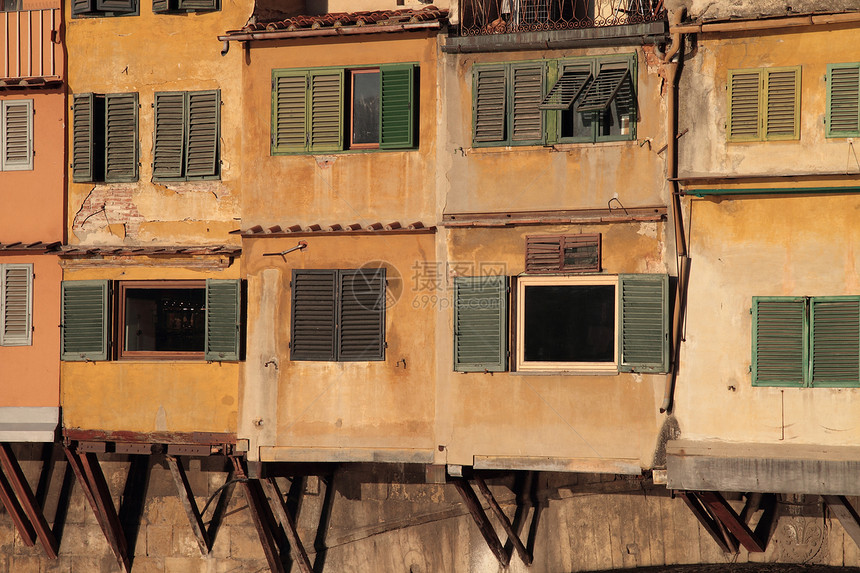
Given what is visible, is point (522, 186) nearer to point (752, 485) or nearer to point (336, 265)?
point (336, 265)

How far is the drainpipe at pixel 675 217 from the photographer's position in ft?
45.9

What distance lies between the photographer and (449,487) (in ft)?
57.2

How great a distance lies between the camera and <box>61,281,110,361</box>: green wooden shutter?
1612cm

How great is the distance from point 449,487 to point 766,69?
810cm

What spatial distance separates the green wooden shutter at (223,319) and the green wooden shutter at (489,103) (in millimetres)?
4126

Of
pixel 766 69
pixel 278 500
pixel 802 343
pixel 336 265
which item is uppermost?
pixel 766 69

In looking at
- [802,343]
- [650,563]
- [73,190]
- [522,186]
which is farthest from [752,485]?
[73,190]

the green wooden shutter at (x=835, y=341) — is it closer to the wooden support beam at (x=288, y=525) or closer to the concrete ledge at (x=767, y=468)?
the concrete ledge at (x=767, y=468)

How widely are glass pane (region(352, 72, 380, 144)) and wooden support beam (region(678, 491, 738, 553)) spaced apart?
693cm

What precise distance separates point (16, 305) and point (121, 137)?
306 centimetres

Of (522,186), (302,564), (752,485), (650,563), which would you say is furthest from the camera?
(302,564)

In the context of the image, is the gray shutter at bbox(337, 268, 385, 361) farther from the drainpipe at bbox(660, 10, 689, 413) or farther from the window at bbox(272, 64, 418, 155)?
the drainpipe at bbox(660, 10, 689, 413)

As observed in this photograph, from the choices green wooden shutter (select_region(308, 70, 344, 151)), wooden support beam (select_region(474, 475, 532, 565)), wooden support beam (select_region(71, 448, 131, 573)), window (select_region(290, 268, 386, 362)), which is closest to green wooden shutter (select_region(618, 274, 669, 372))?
window (select_region(290, 268, 386, 362))

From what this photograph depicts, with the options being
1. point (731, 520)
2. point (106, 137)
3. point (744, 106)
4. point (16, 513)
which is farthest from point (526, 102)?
point (16, 513)
